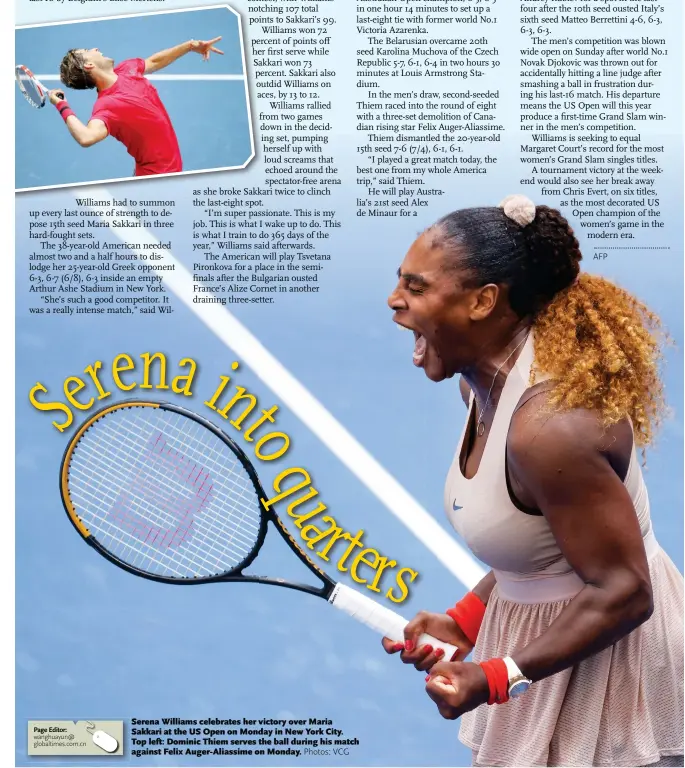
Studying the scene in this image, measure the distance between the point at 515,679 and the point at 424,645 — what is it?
394 millimetres

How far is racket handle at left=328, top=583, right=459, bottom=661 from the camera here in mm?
2559

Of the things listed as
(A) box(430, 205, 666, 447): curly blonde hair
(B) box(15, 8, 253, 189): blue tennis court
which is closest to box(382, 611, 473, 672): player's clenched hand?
(A) box(430, 205, 666, 447): curly blonde hair

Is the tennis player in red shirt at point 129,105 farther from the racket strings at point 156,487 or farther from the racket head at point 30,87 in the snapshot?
the racket strings at point 156,487

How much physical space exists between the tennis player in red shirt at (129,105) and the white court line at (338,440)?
44cm

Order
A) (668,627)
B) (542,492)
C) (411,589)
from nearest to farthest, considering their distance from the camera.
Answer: (542,492)
(668,627)
(411,589)

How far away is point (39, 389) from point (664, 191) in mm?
1747

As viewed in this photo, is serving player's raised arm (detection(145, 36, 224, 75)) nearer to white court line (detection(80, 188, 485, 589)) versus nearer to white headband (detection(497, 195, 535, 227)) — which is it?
white court line (detection(80, 188, 485, 589))

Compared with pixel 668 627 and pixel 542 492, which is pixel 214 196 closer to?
pixel 542 492

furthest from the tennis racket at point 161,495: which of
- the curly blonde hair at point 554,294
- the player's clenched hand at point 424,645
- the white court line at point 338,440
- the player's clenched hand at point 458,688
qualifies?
the curly blonde hair at point 554,294

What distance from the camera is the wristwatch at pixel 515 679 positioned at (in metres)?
2.18

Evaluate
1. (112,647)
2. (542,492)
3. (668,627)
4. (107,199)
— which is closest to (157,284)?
(107,199)

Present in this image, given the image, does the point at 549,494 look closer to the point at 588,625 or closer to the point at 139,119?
the point at 588,625

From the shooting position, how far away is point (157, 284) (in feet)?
9.95

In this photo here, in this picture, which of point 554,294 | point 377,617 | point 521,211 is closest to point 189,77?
point 521,211
